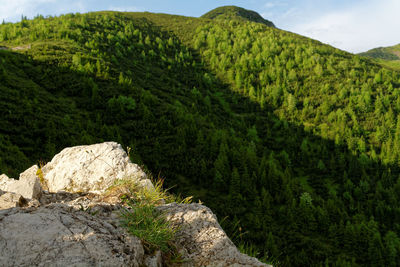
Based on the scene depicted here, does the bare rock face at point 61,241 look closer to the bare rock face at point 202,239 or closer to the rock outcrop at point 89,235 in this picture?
the rock outcrop at point 89,235

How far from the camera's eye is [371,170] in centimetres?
9681

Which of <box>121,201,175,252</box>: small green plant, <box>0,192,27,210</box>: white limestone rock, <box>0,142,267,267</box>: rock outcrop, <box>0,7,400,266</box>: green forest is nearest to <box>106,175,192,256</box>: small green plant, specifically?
<box>121,201,175,252</box>: small green plant

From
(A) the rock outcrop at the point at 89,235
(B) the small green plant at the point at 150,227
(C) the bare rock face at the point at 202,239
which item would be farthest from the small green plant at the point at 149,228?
(C) the bare rock face at the point at 202,239

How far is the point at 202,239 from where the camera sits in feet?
13.2

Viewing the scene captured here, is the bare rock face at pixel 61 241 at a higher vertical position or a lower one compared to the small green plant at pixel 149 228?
higher

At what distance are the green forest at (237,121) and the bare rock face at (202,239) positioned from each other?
59 cm

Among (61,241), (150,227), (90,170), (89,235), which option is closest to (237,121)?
(90,170)

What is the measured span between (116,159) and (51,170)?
2158 millimetres

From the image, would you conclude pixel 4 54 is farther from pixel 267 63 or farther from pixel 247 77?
pixel 267 63

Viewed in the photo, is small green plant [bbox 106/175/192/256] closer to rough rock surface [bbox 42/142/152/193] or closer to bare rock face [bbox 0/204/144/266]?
bare rock face [bbox 0/204/144/266]

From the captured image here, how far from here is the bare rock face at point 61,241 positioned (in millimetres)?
2822

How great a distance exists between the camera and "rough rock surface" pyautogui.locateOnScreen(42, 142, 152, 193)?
6.04 meters

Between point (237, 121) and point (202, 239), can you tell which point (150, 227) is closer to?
point (202, 239)

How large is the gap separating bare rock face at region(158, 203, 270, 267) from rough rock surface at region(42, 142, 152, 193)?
1400 mm
